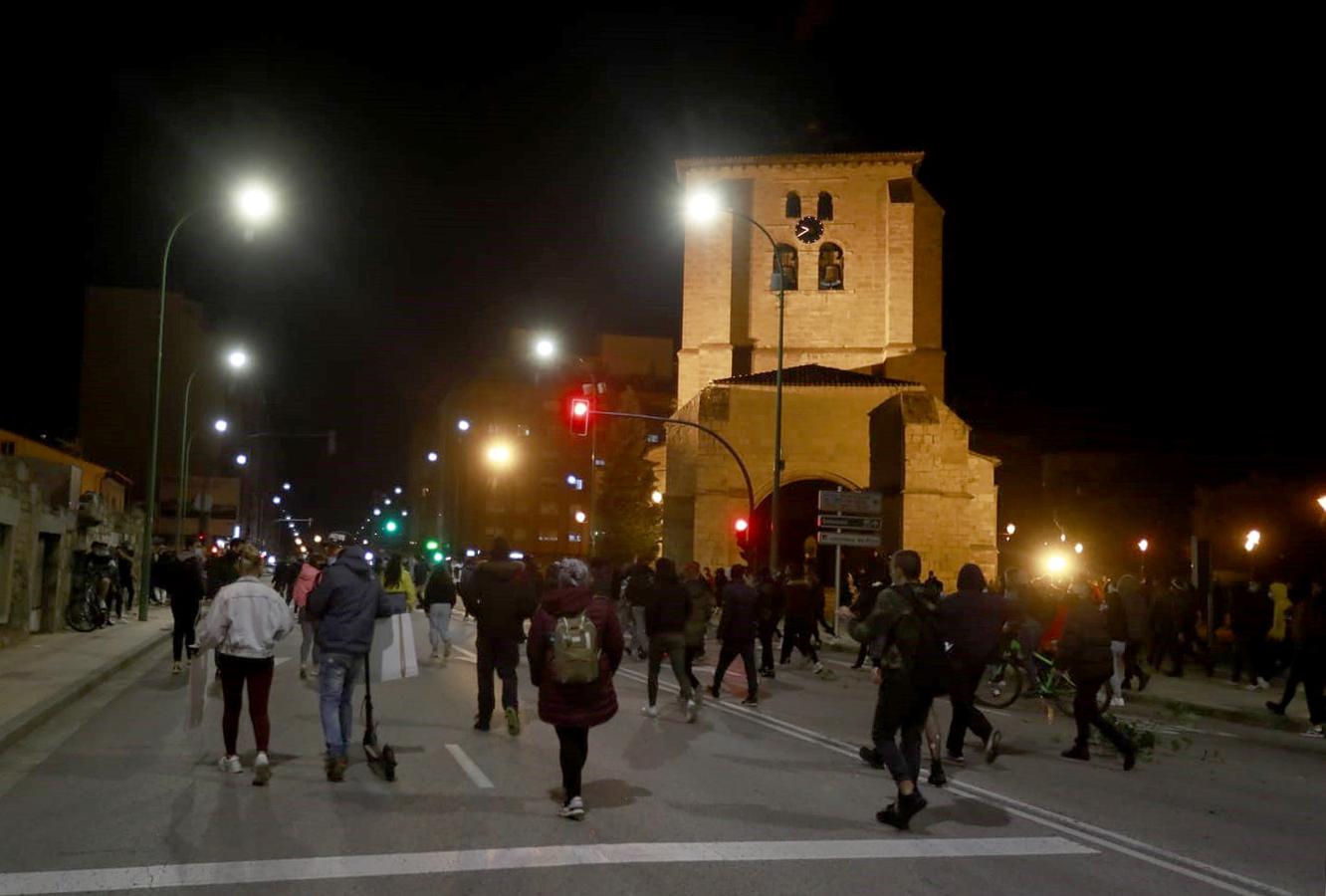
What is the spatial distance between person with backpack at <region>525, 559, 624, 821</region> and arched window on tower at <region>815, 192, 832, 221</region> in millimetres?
45439

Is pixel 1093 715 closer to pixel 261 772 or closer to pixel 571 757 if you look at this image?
pixel 571 757

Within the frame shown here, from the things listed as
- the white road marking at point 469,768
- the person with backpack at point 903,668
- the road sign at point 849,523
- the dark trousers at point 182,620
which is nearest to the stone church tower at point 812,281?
the road sign at point 849,523

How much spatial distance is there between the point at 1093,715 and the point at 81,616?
20.4 m

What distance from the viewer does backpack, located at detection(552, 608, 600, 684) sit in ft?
24.2

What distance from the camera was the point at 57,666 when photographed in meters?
16.4

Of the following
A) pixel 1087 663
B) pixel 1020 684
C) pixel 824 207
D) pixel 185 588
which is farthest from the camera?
pixel 824 207

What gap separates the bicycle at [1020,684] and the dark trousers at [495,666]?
6049 mm

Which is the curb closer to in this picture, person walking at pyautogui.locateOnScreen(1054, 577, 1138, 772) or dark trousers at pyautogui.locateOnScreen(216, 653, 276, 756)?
dark trousers at pyautogui.locateOnScreen(216, 653, 276, 756)

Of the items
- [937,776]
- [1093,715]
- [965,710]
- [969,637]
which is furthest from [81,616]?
[1093,715]

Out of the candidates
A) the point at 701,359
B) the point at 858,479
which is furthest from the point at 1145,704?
the point at 701,359

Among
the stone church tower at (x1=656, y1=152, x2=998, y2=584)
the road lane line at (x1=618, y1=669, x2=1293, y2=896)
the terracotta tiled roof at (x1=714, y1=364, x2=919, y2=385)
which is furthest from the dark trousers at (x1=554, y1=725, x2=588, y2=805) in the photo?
the stone church tower at (x1=656, y1=152, x2=998, y2=584)

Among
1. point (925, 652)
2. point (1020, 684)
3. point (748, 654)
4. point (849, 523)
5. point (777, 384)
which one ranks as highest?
point (777, 384)

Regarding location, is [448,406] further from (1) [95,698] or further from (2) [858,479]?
(1) [95,698]

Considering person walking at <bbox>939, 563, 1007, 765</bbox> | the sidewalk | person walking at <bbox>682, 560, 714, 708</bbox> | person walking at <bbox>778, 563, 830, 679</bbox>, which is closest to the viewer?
person walking at <bbox>939, 563, 1007, 765</bbox>
